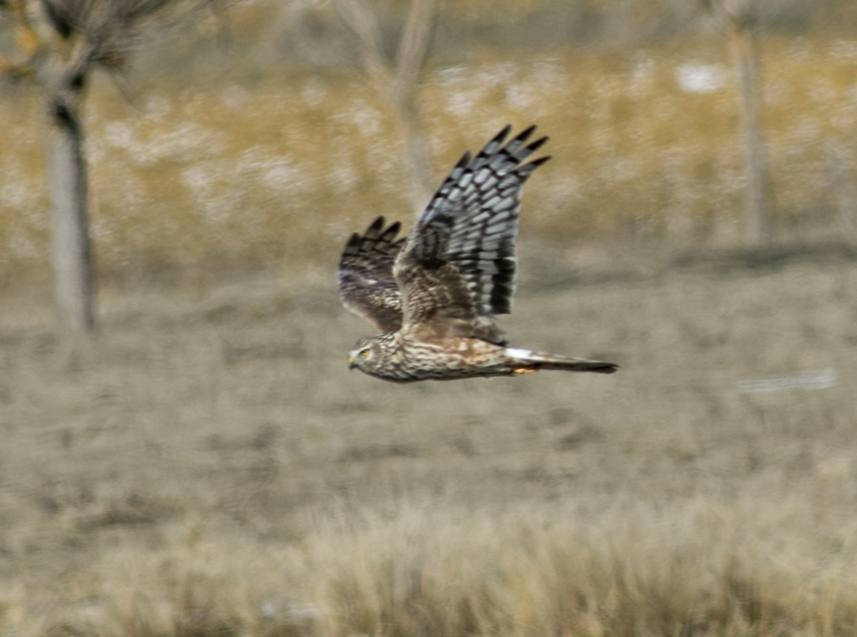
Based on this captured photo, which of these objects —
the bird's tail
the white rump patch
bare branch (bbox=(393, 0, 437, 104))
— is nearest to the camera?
the bird's tail

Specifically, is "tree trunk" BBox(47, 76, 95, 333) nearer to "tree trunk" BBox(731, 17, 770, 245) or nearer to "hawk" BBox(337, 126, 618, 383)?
"hawk" BBox(337, 126, 618, 383)

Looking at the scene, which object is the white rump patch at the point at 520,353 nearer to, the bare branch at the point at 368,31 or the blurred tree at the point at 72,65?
the blurred tree at the point at 72,65

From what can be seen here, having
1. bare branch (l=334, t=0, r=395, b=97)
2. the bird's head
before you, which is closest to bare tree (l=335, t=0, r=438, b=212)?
bare branch (l=334, t=0, r=395, b=97)

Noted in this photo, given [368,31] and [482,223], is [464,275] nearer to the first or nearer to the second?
[482,223]

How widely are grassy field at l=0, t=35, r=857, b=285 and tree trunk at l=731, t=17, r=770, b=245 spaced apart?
372cm

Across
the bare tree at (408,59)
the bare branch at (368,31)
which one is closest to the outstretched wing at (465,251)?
the bare tree at (408,59)

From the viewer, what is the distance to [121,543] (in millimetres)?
8156

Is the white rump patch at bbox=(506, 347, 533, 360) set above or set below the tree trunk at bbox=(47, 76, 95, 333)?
below

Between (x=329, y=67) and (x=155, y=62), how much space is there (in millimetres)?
4343

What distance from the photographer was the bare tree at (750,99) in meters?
18.0

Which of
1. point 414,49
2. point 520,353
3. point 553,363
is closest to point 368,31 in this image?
point 414,49

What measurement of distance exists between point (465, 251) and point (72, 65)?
24.9 feet

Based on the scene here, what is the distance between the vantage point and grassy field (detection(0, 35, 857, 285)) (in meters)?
26.3

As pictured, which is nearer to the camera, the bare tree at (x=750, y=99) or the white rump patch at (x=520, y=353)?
the white rump patch at (x=520, y=353)
